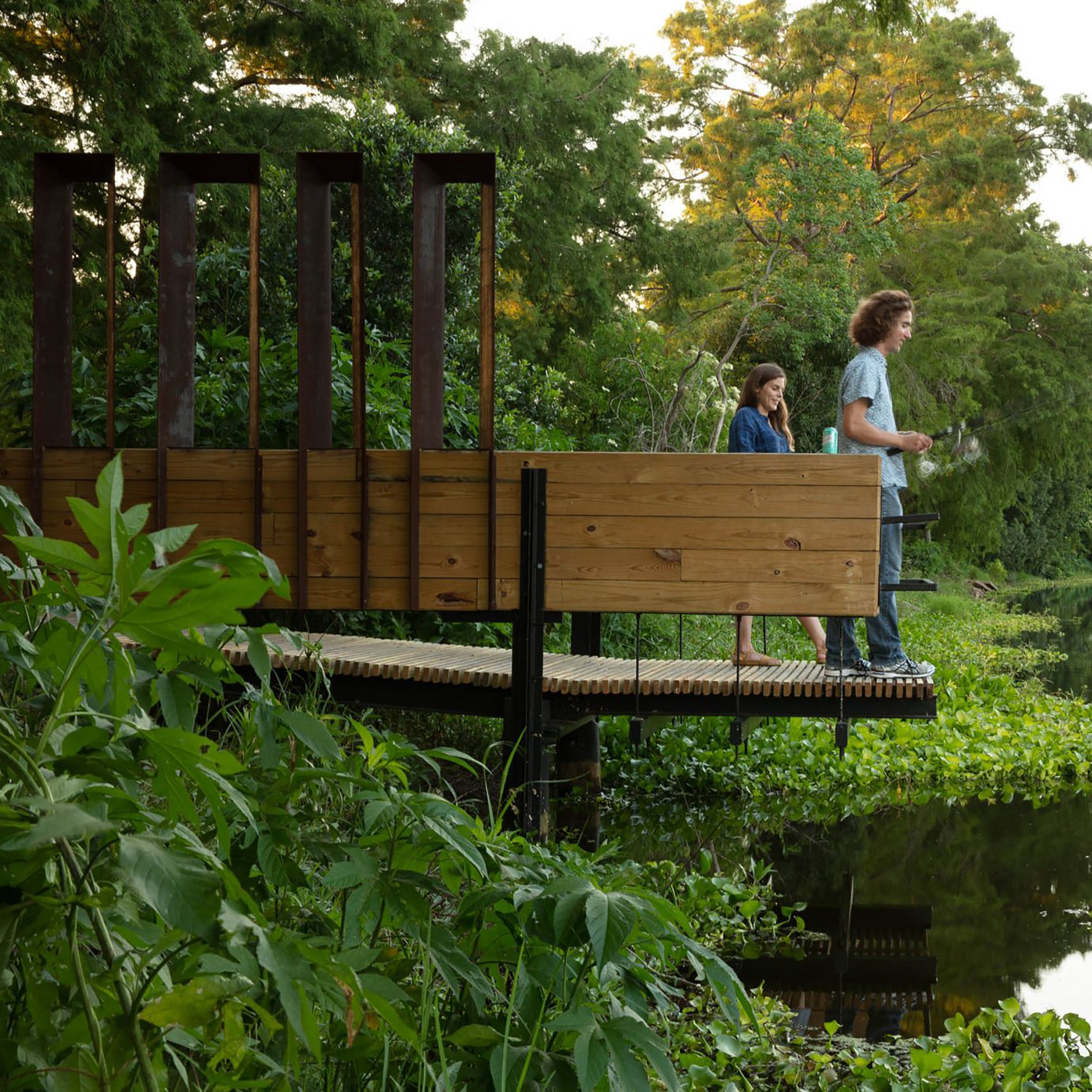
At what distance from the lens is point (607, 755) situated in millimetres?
7910

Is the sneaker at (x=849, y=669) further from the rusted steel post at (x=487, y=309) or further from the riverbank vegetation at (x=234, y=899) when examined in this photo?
the riverbank vegetation at (x=234, y=899)

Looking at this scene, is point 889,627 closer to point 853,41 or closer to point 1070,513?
point 853,41

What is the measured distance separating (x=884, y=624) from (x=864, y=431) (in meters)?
0.92

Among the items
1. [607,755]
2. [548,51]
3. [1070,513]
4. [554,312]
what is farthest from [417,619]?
[1070,513]

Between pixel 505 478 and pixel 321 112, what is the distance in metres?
12.1

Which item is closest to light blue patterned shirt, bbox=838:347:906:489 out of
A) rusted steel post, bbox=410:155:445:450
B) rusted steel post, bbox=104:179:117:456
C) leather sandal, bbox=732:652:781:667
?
leather sandal, bbox=732:652:781:667

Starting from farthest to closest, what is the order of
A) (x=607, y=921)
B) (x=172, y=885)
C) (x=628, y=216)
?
(x=628, y=216) → (x=607, y=921) → (x=172, y=885)

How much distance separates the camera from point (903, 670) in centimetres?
582

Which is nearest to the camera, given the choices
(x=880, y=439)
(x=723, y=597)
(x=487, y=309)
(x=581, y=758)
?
(x=487, y=309)

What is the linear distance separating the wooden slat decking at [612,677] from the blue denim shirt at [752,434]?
110cm

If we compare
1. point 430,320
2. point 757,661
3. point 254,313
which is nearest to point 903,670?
point 757,661

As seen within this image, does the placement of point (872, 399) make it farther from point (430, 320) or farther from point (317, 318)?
point (317, 318)

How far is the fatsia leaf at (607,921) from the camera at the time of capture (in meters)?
1.58

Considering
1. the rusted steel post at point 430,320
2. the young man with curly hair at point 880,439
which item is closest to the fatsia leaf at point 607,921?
the rusted steel post at point 430,320
